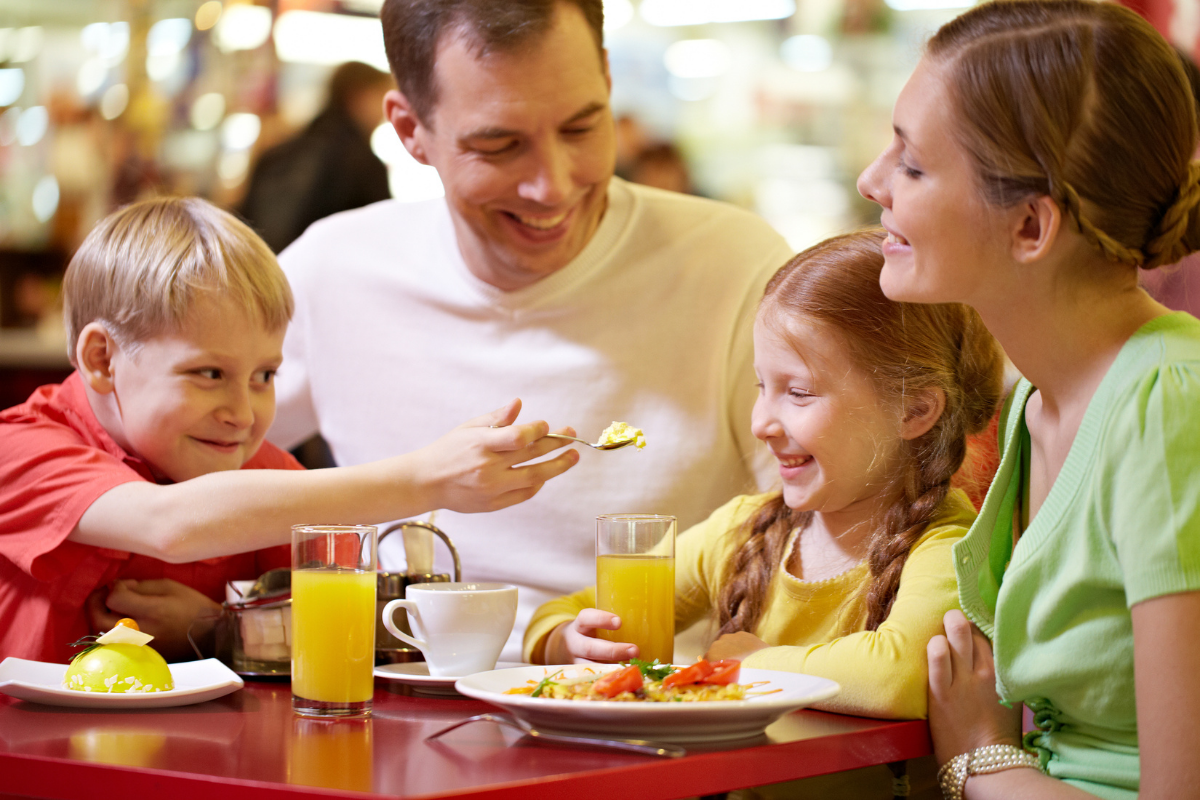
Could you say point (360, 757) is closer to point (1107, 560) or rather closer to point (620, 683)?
point (620, 683)

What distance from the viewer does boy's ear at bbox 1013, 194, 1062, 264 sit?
1015 mm

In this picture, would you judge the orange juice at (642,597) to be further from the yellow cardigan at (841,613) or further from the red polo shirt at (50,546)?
the red polo shirt at (50,546)

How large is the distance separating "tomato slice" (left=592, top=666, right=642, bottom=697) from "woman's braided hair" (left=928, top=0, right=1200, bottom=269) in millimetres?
526

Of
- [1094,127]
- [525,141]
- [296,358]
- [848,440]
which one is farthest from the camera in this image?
[296,358]

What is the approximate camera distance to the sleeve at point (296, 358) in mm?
2121

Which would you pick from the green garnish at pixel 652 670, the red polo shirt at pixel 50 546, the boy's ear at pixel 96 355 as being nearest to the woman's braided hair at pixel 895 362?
the green garnish at pixel 652 670

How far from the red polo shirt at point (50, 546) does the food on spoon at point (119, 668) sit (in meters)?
0.20

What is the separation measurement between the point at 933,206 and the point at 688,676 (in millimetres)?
483

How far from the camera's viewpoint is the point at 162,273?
1.48m

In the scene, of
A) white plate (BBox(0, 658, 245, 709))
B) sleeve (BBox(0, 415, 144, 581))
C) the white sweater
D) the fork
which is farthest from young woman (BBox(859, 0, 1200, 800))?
sleeve (BBox(0, 415, 144, 581))

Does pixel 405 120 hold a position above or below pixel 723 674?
above

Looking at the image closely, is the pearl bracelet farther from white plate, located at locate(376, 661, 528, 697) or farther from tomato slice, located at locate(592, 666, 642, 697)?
white plate, located at locate(376, 661, 528, 697)

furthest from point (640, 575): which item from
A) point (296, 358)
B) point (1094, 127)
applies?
point (296, 358)

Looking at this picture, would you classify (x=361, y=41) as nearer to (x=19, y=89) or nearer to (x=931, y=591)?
(x=19, y=89)
